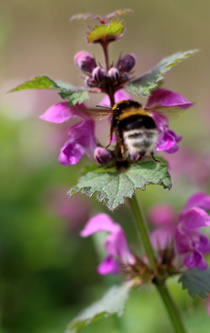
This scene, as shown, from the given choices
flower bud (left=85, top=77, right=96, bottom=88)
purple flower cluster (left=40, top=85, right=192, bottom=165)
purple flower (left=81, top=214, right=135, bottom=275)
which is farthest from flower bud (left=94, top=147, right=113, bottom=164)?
purple flower (left=81, top=214, right=135, bottom=275)

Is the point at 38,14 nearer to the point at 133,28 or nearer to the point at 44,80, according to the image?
the point at 133,28

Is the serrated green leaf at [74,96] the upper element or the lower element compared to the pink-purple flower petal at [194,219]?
upper

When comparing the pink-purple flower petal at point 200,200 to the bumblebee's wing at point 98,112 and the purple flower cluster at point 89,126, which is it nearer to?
the purple flower cluster at point 89,126

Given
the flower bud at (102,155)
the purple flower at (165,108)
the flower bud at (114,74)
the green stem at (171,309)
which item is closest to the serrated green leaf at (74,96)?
the flower bud at (114,74)

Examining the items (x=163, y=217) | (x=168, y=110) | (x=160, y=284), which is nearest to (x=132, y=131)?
(x=168, y=110)

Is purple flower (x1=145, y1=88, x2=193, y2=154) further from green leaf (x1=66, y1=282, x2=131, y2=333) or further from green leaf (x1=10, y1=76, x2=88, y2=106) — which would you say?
green leaf (x1=66, y1=282, x2=131, y2=333)
